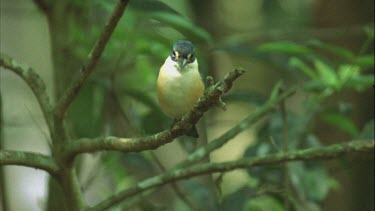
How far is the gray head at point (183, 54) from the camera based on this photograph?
6.05 ft

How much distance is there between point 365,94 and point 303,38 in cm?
50

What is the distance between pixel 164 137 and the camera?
1.71 metres

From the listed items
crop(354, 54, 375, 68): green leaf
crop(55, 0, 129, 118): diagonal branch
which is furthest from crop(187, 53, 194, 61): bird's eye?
crop(354, 54, 375, 68): green leaf

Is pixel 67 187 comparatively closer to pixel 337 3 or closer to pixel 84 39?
pixel 84 39

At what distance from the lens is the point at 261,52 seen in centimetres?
334

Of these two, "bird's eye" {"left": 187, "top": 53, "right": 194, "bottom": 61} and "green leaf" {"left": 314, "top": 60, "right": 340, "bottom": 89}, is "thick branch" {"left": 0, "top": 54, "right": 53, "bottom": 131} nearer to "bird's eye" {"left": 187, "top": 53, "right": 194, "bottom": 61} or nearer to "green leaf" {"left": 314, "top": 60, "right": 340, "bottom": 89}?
"bird's eye" {"left": 187, "top": 53, "right": 194, "bottom": 61}

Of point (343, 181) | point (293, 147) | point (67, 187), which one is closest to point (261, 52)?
point (293, 147)

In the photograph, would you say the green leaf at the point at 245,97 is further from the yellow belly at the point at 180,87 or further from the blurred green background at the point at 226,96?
the yellow belly at the point at 180,87

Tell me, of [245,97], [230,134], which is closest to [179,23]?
[230,134]

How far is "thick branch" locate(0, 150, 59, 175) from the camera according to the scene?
188 centimetres

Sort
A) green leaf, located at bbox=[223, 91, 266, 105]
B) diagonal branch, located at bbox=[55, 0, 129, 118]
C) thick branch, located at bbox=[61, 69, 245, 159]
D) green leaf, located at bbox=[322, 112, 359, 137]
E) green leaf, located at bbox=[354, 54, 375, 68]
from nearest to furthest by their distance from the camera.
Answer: thick branch, located at bbox=[61, 69, 245, 159] < diagonal branch, located at bbox=[55, 0, 129, 118] < green leaf, located at bbox=[354, 54, 375, 68] < green leaf, located at bbox=[322, 112, 359, 137] < green leaf, located at bbox=[223, 91, 266, 105]

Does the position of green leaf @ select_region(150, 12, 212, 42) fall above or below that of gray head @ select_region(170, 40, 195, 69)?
below

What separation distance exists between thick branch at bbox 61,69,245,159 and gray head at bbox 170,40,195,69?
225 millimetres

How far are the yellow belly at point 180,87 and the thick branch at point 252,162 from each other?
36 cm
